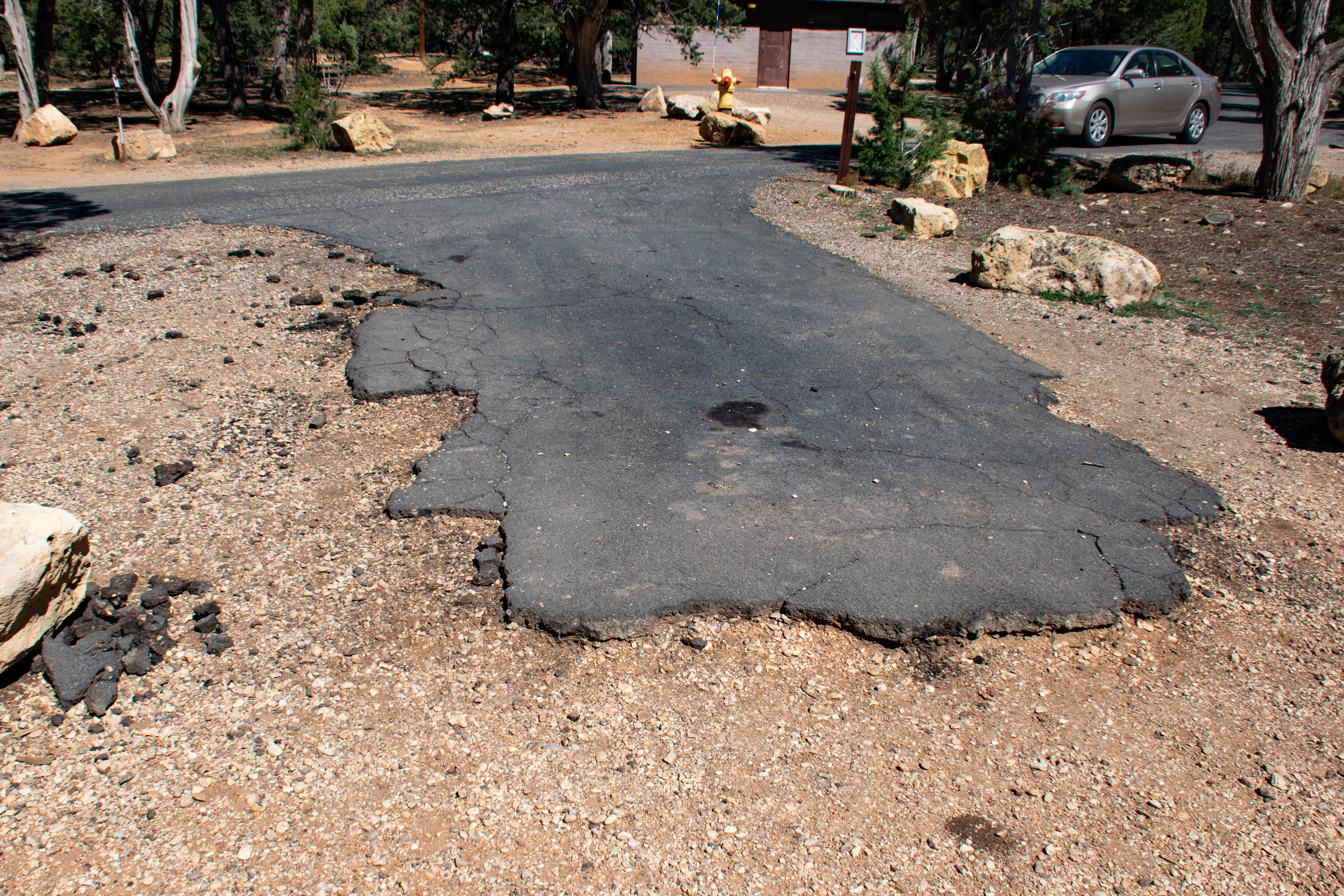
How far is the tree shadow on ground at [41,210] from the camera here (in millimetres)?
10227

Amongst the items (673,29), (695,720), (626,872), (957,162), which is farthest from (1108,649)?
(673,29)

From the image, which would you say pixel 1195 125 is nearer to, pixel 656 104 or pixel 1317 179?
pixel 1317 179

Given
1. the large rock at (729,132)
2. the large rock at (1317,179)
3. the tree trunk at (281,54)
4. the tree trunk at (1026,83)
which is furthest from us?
the tree trunk at (281,54)

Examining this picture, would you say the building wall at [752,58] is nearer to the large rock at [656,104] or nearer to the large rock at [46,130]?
the large rock at [656,104]

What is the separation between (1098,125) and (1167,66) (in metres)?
2.06

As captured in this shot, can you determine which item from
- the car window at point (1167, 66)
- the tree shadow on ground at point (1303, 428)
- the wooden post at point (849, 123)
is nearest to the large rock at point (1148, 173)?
the wooden post at point (849, 123)

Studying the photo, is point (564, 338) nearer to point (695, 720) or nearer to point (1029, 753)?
point (695, 720)

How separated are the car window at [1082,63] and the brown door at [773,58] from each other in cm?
2042

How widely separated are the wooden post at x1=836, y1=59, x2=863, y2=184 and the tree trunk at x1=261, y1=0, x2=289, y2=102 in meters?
17.0

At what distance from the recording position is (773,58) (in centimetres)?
3566

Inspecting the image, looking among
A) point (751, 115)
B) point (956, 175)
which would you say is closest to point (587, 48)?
point (751, 115)

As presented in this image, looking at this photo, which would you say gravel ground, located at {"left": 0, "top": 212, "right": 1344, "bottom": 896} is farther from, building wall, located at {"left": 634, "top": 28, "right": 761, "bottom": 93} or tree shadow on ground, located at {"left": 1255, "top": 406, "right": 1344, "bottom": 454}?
building wall, located at {"left": 634, "top": 28, "right": 761, "bottom": 93}

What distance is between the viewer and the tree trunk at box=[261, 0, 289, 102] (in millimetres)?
23609

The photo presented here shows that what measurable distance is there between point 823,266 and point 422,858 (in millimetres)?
7535
